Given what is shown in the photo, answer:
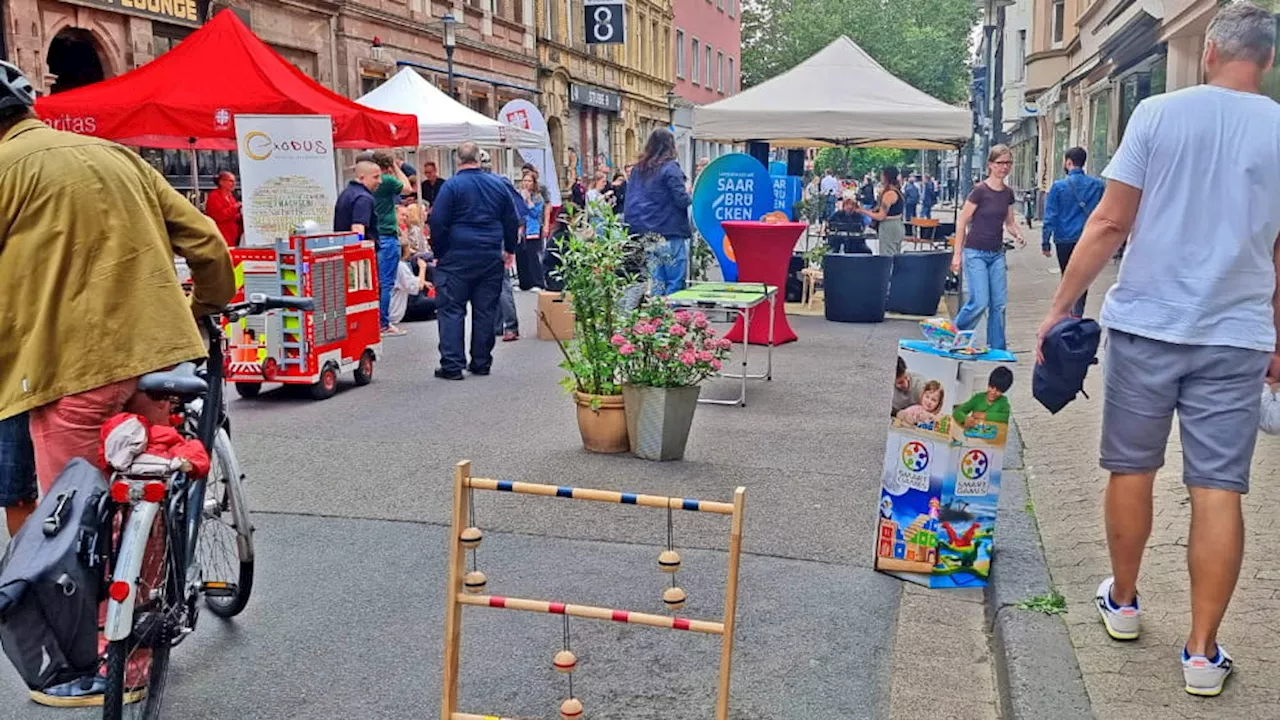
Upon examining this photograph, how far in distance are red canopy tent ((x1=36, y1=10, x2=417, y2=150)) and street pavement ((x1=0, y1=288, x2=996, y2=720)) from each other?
3985 millimetres

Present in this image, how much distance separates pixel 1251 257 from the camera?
353cm

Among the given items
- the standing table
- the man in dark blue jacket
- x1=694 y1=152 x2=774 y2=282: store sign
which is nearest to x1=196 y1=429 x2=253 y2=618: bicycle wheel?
the standing table

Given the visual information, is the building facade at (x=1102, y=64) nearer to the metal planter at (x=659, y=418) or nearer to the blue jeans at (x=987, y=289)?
the blue jeans at (x=987, y=289)

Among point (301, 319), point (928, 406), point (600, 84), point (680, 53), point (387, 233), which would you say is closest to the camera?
point (928, 406)

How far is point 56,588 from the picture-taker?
2.78 m

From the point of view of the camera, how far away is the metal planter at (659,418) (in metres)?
6.54

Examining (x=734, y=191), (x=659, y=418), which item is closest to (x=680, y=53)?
(x=734, y=191)

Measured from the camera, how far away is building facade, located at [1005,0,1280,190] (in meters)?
16.4

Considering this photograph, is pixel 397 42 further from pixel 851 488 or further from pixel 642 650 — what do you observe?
pixel 642 650

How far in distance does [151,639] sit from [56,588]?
528 mm

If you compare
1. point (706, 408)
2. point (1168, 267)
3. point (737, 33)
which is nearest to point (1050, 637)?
point (1168, 267)

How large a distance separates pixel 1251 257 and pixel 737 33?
63.2 m

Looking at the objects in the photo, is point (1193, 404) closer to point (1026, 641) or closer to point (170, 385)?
point (1026, 641)

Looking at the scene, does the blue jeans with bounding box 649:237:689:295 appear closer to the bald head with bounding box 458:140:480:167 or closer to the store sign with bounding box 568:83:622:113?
the bald head with bounding box 458:140:480:167
